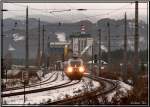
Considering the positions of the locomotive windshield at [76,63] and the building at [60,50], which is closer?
the locomotive windshield at [76,63]

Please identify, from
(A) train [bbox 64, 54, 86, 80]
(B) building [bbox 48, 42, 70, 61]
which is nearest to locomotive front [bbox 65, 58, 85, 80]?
(A) train [bbox 64, 54, 86, 80]

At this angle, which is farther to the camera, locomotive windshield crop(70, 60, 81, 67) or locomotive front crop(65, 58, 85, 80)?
locomotive windshield crop(70, 60, 81, 67)

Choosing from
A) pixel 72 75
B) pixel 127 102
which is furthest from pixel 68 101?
pixel 72 75

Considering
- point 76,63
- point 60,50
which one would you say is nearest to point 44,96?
point 76,63

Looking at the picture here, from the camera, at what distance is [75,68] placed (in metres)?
21.8

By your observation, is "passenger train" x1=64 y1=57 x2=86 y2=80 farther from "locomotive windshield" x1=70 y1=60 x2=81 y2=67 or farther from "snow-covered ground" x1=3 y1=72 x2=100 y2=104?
"snow-covered ground" x1=3 y1=72 x2=100 y2=104

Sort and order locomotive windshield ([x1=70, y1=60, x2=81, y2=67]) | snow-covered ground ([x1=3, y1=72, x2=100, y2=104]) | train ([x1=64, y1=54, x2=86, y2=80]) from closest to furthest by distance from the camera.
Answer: snow-covered ground ([x1=3, y1=72, x2=100, y2=104]) < train ([x1=64, y1=54, x2=86, y2=80]) < locomotive windshield ([x1=70, y1=60, x2=81, y2=67])

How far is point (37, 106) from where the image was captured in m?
13.4

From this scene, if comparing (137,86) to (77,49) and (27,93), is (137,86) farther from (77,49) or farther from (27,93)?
(27,93)

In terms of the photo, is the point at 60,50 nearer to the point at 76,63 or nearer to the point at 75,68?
the point at 76,63

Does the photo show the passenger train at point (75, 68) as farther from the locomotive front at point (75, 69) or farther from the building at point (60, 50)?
the building at point (60, 50)

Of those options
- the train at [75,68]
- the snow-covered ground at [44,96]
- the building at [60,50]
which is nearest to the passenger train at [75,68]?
the train at [75,68]

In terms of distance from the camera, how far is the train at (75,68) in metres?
21.7

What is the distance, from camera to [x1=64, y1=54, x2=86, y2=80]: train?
21.7m
